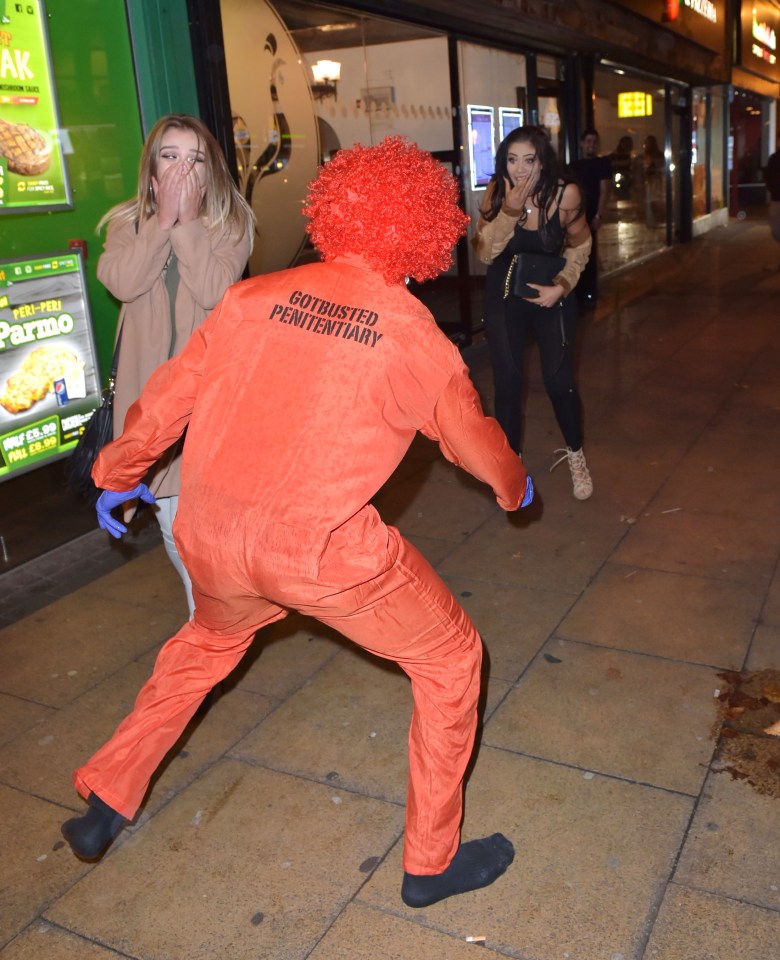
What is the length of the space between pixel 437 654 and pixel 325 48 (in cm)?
654

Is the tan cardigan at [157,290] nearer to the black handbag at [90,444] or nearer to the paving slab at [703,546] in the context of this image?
the black handbag at [90,444]

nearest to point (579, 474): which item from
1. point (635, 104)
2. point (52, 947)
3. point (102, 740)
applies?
point (102, 740)

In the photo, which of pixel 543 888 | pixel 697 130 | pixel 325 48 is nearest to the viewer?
pixel 543 888

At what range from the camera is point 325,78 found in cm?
769

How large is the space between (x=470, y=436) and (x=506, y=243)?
314cm

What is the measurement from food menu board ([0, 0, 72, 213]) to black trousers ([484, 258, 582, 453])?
7.63ft

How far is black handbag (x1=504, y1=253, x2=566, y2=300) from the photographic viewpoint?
499cm

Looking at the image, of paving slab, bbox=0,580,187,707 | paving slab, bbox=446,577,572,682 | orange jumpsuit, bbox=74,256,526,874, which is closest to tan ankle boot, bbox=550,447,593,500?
paving slab, bbox=446,577,572,682

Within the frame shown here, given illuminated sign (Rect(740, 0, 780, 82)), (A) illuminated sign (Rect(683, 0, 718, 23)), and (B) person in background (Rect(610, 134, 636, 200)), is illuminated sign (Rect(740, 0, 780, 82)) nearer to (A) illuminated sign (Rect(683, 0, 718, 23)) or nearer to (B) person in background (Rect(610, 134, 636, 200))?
(A) illuminated sign (Rect(683, 0, 718, 23))

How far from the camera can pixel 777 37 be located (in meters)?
27.8

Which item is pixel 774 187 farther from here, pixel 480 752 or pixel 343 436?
pixel 343 436

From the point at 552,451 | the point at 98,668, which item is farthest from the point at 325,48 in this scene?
the point at 98,668

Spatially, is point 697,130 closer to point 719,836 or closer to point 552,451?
point 552,451

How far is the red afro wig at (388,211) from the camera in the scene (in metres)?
2.16
